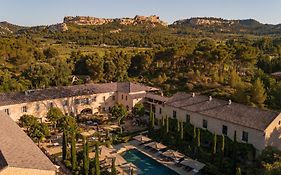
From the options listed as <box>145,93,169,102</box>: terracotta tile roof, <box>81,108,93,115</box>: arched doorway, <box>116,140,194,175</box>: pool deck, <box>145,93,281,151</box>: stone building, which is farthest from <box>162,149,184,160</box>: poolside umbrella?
<box>81,108,93,115</box>: arched doorway

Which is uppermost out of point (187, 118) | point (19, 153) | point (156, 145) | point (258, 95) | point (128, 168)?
point (258, 95)

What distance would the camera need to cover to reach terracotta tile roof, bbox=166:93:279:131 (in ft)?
105

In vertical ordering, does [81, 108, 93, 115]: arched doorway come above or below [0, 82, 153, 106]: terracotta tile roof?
below

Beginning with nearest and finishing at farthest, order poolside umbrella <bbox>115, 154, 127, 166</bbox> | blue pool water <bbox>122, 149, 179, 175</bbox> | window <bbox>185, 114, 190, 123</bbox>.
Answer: blue pool water <bbox>122, 149, 179, 175</bbox> < poolside umbrella <bbox>115, 154, 127, 166</bbox> < window <bbox>185, 114, 190, 123</bbox>

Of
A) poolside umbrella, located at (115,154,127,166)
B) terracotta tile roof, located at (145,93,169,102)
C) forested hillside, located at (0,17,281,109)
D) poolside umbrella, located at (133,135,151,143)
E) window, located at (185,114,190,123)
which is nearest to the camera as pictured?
poolside umbrella, located at (115,154,127,166)

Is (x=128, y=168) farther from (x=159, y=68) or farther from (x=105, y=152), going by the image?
(x=159, y=68)

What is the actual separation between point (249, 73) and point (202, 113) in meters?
37.5

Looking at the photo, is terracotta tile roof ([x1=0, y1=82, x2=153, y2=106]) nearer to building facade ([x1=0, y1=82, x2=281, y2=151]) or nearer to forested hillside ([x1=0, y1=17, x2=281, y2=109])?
building facade ([x1=0, y1=82, x2=281, y2=151])

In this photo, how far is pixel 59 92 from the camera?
4788 cm

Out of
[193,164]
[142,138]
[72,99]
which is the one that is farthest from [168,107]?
[72,99]

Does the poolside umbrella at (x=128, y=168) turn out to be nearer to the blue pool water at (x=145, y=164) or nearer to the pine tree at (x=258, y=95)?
the blue pool water at (x=145, y=164)

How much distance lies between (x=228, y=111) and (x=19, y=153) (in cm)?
2092

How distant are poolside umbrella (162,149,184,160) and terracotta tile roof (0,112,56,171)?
42.4ft

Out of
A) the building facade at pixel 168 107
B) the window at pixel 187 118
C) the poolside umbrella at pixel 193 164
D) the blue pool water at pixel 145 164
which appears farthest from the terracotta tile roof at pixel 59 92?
the poolside umbrella at pixel 193 164
